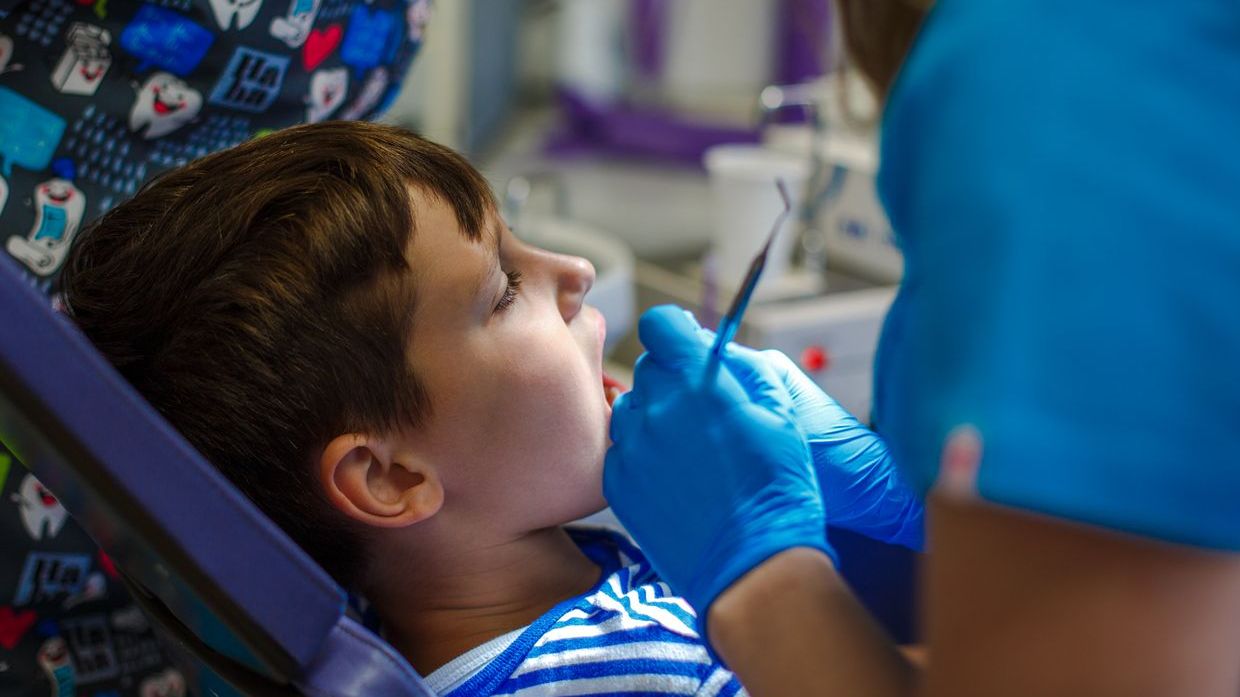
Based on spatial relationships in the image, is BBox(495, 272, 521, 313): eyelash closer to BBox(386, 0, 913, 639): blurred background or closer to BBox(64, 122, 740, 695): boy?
BBox(64, 122, 740, 695): boy

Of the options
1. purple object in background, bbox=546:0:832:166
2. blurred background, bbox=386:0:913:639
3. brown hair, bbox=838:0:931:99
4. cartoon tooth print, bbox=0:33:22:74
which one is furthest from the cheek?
purple object in background, bbox=546:0:832:166

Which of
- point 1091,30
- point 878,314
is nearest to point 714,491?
point 1091,30

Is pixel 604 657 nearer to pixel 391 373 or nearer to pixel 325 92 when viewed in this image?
pixel 391 373

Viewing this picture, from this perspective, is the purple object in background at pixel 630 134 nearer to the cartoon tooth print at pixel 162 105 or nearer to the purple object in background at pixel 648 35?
the purple object in background at pixel 648 35

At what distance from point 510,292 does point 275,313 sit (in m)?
0.20

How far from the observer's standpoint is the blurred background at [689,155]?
1911 millimetres

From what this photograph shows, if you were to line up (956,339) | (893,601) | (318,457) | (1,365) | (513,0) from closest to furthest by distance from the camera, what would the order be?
(956,339), (1,365), (318,457), (893,601), (513,0)

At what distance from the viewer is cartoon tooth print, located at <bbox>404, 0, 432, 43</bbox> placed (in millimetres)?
1264

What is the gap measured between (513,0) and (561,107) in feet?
1.10

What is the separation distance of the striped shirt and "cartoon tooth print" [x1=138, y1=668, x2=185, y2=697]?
0.40 m

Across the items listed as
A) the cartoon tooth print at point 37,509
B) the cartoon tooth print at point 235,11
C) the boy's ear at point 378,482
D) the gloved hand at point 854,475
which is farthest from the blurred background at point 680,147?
the cartoon tooth print at point 37,509

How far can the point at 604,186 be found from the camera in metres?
Result: 2.89

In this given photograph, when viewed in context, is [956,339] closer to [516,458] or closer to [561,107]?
[516,458]

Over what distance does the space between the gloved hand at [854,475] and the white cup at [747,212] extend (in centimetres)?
94
